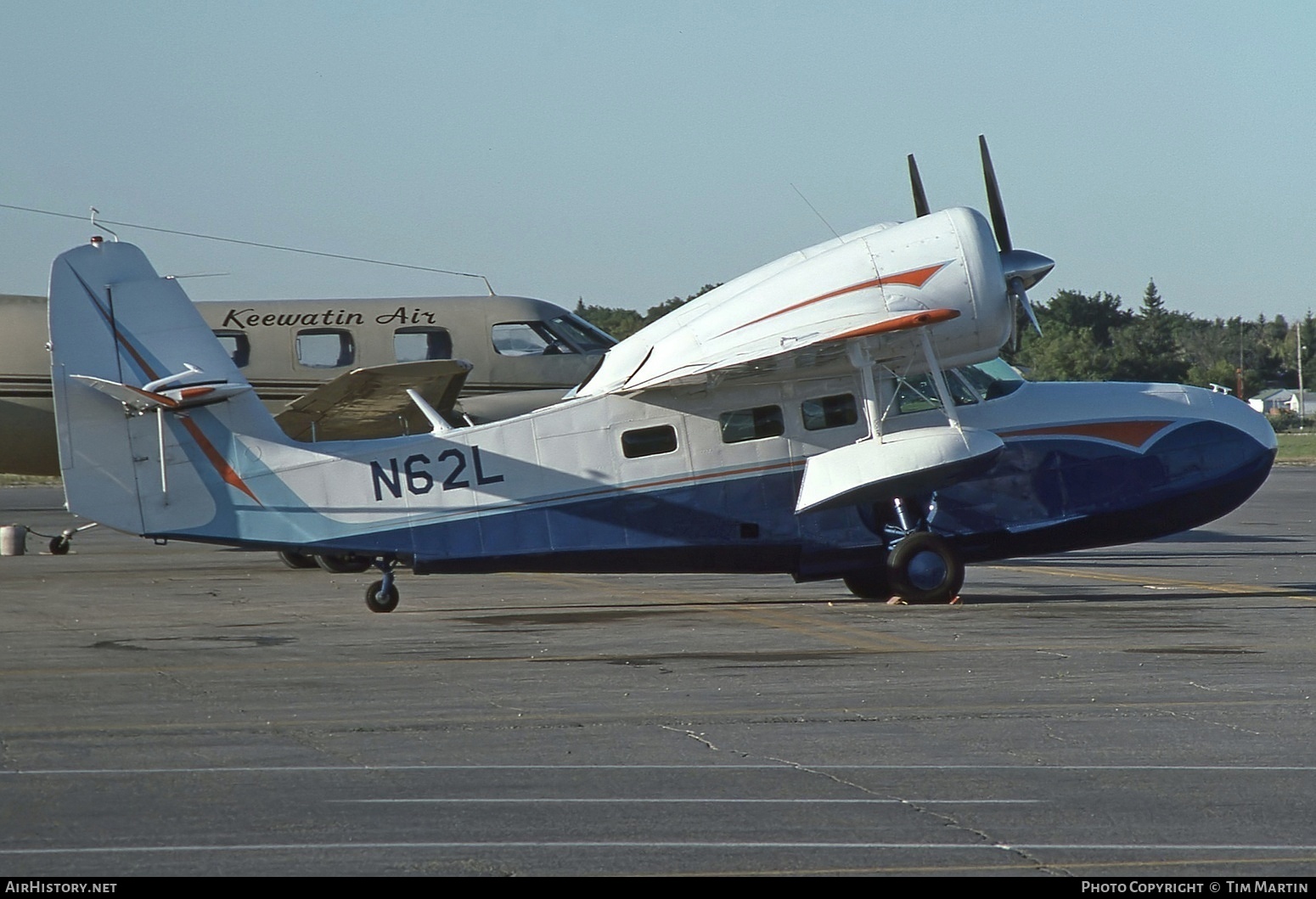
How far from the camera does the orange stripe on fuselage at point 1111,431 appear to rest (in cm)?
1794

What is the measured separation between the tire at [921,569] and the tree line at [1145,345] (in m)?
38.3

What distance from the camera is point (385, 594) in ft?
57.1

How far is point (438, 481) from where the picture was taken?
1706cm

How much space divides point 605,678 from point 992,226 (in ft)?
28.2

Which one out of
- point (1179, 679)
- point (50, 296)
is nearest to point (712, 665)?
point (1179, 679)

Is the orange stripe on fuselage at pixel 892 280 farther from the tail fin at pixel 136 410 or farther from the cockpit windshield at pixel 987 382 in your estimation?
the tail fin at pixel 136 410

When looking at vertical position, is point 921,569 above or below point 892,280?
below

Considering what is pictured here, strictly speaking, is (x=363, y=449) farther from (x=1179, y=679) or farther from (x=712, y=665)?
(x=1179, y=679)

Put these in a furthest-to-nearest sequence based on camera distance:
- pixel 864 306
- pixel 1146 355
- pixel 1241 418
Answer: pixel 1146 355 < pixel 1241 418 < pixel 864 306

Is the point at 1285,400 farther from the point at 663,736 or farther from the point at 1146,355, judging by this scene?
the point at 663,736

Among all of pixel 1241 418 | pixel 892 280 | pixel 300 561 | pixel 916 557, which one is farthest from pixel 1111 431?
pixel 300 561

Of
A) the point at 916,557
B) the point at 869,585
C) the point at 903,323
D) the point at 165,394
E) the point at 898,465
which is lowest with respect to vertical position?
the point at 869,585

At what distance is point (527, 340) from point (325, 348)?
3289 mm

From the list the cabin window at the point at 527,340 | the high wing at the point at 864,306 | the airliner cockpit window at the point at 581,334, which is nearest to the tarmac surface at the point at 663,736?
the high wing at the point at 864,306
